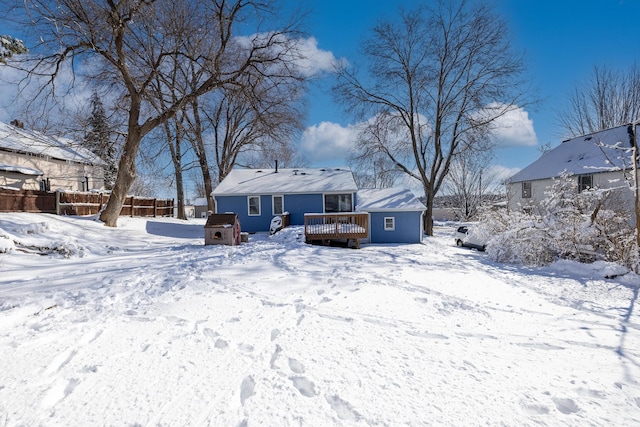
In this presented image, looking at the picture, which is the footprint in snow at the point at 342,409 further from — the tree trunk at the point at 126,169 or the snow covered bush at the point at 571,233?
the tree trunk at the point at 126,169

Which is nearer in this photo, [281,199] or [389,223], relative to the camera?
[389,223]

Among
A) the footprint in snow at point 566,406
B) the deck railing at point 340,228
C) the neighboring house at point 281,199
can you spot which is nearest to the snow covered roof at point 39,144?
the neighboring house at point 281,199

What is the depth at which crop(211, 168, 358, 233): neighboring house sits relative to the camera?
620 inches

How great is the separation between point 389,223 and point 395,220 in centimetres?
33

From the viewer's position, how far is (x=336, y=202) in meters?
15.9

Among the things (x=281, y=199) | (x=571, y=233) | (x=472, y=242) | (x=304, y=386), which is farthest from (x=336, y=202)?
(x=304, y=386)

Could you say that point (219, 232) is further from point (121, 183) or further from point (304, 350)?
point (304, 350)

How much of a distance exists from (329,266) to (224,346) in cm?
383

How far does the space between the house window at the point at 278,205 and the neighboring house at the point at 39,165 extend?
904 cm

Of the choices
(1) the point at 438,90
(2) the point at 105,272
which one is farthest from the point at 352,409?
(1) the point at 438,90

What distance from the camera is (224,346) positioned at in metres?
2.78

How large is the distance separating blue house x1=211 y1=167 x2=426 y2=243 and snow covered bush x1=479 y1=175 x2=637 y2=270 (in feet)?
17.8

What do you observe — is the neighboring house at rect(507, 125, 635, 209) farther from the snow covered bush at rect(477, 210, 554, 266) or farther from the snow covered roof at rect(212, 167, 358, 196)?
the snow covered roof at rect(212, 167, 358, 196)

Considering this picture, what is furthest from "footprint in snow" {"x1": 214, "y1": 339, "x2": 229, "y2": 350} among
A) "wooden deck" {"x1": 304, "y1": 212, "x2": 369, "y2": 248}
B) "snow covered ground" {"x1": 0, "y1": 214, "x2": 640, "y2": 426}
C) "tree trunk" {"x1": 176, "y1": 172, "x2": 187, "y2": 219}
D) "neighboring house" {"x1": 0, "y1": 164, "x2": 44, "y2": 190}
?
"tree trunk" {"x1": 176, "y1": 172, "x2": 187, "y2": 219}
